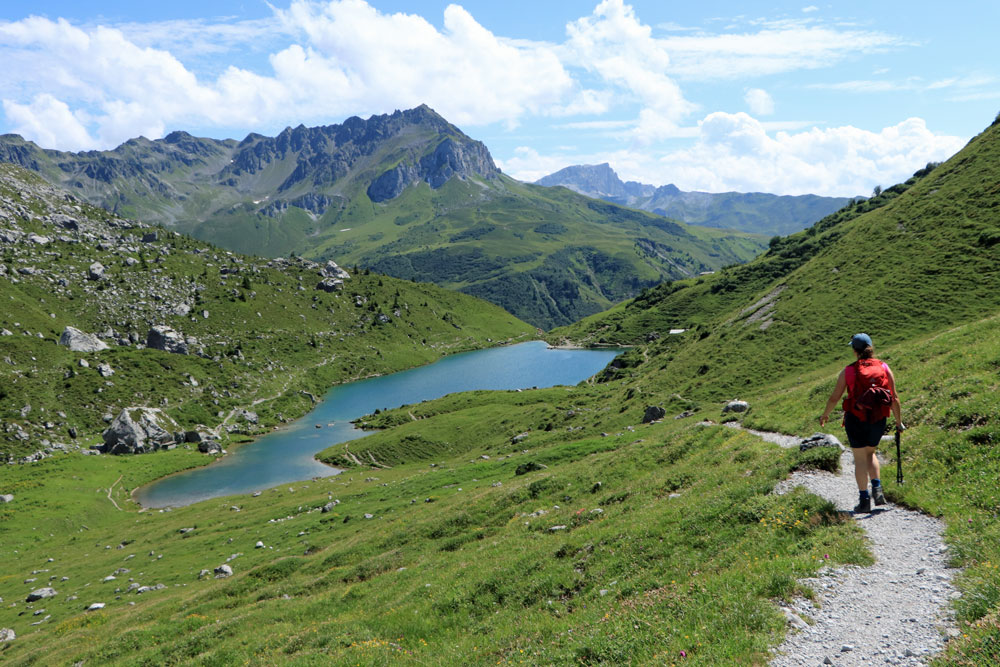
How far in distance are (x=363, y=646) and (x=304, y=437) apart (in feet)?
400

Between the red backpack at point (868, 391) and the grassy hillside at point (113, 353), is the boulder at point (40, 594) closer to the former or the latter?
the red backpack at point (868, 391)

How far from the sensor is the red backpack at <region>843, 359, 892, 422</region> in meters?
13.7

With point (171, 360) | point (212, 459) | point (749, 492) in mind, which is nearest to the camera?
point (749, 492)

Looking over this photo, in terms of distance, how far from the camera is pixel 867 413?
1375 centimetres

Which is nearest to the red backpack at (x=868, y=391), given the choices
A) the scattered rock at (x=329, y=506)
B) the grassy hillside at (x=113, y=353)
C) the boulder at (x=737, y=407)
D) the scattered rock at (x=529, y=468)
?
the boulder at (x=737, y=407)

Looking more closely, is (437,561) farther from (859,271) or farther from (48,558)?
(859,271)

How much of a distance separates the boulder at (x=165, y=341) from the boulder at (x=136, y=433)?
46.9 meters

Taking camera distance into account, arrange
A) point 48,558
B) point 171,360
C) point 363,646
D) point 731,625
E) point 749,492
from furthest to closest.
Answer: point 171,360
point 48,558
point 749,492
point 363,646
point 731,625

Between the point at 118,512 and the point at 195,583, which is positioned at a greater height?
the point at 195,583

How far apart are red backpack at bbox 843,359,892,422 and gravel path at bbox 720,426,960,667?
111 inches

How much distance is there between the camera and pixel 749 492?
16828 millimetres

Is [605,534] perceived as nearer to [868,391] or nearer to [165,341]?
[868,391]

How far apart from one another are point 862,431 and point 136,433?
135484 mm

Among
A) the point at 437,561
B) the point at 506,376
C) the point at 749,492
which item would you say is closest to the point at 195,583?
the point at 437,561
